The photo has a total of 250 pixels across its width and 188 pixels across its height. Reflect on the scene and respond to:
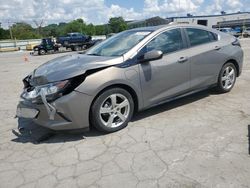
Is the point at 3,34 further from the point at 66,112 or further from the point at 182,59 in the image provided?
the point at 66,112

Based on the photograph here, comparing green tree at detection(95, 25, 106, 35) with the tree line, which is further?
green tree at detection(95, 25, 106, 35)

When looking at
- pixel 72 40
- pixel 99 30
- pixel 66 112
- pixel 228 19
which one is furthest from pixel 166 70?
pixel 99 30

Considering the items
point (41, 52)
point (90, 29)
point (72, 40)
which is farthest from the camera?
point (90, 29)

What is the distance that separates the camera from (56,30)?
313 feet

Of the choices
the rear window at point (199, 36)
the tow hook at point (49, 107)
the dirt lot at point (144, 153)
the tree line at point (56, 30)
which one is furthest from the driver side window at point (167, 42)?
the tree line at point (56, 30)

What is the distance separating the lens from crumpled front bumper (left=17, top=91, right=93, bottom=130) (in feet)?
12.1

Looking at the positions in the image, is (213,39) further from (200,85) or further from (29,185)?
(29,185)

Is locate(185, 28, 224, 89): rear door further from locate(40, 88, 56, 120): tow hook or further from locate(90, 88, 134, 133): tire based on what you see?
locate(40, 88, 56, 120): tow hook

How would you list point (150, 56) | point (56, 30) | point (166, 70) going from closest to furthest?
point (150, 56)
point (166, 70)
point (56, 30)

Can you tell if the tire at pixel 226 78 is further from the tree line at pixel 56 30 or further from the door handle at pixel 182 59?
the tree line at pixel 56 30

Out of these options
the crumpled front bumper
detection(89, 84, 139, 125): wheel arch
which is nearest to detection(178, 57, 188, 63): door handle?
detection(89, 84, 139, 125): wheel arch

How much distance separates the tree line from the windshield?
2637 inches

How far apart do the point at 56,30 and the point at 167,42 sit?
316 feet

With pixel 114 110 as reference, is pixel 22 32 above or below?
above
